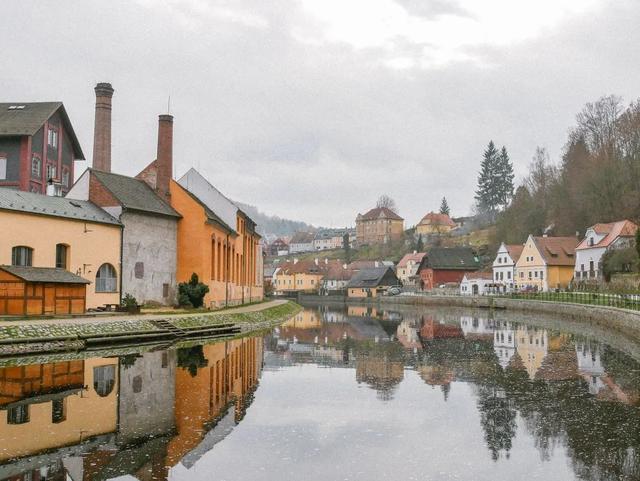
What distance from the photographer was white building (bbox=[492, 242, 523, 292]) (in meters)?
84.4

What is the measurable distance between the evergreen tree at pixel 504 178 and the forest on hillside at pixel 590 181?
127 ft

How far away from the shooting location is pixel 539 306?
58.6 m

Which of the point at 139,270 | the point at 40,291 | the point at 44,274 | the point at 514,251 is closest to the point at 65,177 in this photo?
the point at 139,270

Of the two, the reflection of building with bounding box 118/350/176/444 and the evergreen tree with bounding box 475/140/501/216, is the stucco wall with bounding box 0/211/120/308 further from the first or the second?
the evergreen tree with bounding box 475/140/501/216

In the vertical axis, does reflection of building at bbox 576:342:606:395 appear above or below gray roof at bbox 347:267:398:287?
below

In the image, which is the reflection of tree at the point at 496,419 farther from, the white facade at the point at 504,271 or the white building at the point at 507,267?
the white building at the point at 507,267

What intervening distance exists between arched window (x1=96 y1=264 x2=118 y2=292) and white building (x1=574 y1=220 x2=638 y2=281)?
4743 cm

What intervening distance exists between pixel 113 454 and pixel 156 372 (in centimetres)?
888

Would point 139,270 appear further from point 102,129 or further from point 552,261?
point 552,261

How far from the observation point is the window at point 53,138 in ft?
161

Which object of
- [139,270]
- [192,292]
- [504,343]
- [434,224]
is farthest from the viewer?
[434,224]

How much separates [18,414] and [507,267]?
7925 cm

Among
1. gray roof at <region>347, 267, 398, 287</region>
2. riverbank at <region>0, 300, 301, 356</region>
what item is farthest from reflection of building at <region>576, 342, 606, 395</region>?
gray roof at <region>347, 267, 398, 287</region>

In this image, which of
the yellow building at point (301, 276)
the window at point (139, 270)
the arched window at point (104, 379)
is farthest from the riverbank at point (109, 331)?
the yellow building at point (301, 276)
